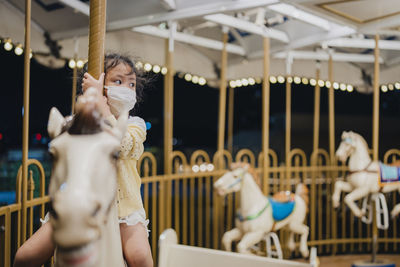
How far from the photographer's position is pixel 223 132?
→ 16.8ft

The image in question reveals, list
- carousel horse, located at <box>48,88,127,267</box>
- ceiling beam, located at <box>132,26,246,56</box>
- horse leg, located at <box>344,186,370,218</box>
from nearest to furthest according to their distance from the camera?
carousel horse, located at <box>48,88,127,267</box> < horse leg, located at <box>344,186,370,218</box> < ceiling beam, located at <box>132,26,246,56</box>

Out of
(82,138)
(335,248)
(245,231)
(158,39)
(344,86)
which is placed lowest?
(335,248)

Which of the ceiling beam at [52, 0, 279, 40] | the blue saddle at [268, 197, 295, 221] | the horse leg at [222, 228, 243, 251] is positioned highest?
the ceiling beam at [52, 0, 279, 40]

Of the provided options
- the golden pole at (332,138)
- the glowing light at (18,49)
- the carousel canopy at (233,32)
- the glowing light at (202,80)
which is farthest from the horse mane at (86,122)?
the glowing light at (202,80)

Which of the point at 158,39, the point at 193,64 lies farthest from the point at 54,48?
the point at 193,64

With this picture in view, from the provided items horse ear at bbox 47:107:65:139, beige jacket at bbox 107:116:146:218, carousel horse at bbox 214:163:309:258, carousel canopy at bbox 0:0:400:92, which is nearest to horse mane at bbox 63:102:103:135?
horse ear at bbox 47:107:65:139

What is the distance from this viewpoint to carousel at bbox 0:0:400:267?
123 centimetres

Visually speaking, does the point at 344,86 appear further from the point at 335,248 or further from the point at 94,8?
the point at 94,8

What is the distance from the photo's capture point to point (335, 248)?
17.8 ft

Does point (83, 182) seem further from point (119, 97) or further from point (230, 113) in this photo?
point (230, 113)

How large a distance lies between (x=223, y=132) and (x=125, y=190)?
12.3 feet

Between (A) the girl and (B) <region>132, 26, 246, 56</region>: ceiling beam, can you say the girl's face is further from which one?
(B) <region>132, 26, 246, 56</region>: ceiling beam

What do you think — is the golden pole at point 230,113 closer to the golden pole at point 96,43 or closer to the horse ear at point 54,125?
the golden pole at point 96,43

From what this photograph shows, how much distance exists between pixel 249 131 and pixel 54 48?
3.69 meters
